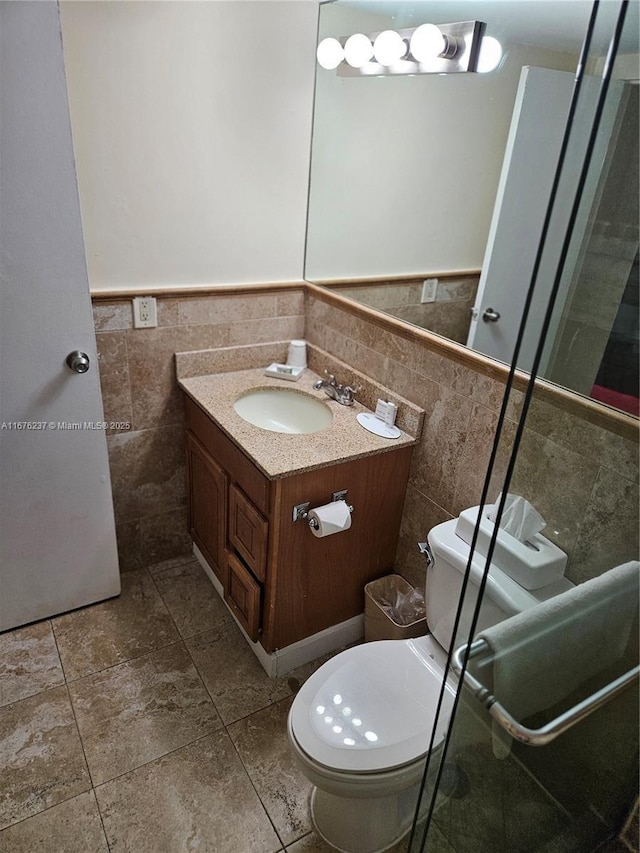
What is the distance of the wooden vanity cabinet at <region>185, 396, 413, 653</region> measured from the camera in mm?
1695

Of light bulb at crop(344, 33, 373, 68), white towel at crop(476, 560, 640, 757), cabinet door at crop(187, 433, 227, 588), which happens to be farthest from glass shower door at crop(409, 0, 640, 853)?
light bulb at crop(344, 33, 373, 68)

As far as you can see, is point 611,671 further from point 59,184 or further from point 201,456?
point 59,184

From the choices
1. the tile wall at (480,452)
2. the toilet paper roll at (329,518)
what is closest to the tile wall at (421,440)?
the tile wall at (480,452)

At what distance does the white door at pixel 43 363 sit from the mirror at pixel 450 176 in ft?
3.07

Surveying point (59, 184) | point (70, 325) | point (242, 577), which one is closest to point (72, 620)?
point (242, 577)

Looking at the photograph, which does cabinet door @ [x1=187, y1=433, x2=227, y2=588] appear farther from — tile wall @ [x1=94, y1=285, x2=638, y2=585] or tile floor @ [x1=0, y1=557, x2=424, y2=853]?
tile floor @ [x1=0, y1=557, x2=424, y2=853]

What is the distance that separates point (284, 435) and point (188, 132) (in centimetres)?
104

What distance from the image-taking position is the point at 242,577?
6.20 feet

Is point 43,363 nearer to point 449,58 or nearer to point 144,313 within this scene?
point 144,313

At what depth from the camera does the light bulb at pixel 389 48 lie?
5.78 feet

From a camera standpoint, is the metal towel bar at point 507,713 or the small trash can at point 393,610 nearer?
the metal towel bar at point 507,713

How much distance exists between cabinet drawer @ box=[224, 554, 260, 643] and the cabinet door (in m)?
0.07

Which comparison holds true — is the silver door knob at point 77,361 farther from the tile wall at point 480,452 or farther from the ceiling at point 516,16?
the ceiling at point 516,16

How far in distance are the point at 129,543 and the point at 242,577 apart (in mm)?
666
